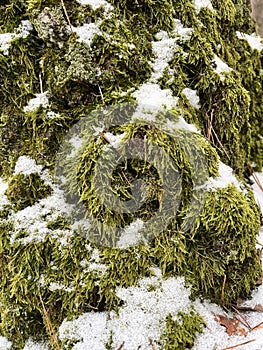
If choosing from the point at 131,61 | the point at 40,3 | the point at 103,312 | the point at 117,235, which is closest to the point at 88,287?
the point at 103,312

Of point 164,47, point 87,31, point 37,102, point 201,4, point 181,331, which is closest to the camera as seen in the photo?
point 181,331

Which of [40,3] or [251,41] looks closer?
[40,3]

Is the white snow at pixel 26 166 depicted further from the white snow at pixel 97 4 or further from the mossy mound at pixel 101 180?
the white snow at pixel 97 4

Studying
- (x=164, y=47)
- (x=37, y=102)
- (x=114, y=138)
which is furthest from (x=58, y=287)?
(x=164, y=47)

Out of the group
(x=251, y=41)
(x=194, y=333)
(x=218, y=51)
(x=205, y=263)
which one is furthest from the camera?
(x=251, y=41)

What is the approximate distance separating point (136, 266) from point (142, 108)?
0.95 meters

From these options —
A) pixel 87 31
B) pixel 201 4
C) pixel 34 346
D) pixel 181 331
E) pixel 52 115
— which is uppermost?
pixel 201 4

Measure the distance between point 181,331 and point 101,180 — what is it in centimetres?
98

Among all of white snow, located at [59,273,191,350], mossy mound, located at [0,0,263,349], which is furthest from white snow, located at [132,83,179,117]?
white snow, located at [59,273,191,350]

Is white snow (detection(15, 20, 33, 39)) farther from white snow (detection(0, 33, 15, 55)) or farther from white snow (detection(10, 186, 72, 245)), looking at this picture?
white snow (detection(10, 186, 72, 245))

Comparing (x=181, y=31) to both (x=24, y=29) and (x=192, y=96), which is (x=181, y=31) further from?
(x=24, y=29)

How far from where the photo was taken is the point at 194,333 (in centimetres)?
191

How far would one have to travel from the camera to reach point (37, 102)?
2.10 m

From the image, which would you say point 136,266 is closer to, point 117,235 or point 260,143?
point 117,235
